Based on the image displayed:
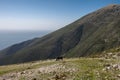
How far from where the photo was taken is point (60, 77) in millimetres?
27984

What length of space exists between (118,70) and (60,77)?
699 cm

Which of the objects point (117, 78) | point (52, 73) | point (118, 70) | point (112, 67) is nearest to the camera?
point (117, 78)

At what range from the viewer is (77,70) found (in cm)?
2998

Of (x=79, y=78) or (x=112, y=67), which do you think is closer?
(x=79, y=78)

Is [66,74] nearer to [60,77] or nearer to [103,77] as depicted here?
[60,77]

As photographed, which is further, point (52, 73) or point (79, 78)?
point (52, 73)

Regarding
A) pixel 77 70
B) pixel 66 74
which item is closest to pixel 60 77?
pixel 66 74

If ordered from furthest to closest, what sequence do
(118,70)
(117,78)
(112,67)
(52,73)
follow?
(52,73), (112,67), (118,70), (117,78)

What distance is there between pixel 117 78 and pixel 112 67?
5.26 meters

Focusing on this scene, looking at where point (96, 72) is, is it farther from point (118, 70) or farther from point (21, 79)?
point (21, 79)

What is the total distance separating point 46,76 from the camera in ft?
97.6

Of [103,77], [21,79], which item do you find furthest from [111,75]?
[21,79]

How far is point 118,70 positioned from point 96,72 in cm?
260

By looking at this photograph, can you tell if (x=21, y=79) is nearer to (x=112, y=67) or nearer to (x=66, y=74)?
(x=66, y=74)
